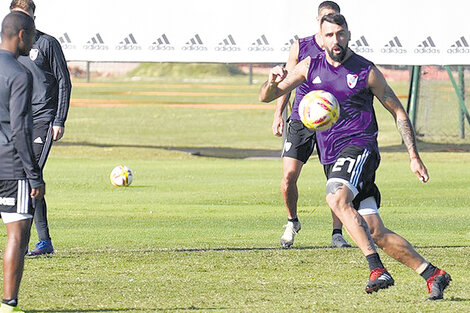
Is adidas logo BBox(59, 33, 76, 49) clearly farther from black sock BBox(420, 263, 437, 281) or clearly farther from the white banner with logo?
black sock BBox(420, 263, 437, 281)

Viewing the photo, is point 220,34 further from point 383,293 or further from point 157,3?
point 383,293

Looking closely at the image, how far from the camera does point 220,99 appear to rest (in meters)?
66.1

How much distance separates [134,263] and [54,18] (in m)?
21.6

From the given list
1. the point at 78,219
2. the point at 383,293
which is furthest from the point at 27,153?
the point at 78,219

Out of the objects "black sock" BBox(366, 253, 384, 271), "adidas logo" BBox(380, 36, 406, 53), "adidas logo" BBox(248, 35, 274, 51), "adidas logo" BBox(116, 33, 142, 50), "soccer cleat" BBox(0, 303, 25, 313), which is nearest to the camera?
"soccer cleat" BBox(0, 303, 25, 313)

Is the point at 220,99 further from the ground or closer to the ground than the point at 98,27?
closer to the ground

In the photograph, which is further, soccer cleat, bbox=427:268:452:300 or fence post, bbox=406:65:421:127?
fence post, bbox=406:65:421:127

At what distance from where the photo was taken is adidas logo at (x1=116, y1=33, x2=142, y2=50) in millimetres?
30750

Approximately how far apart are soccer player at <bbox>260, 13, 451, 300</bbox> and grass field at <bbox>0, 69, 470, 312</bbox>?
382mm

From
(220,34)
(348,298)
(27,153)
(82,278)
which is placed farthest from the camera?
(220,34)

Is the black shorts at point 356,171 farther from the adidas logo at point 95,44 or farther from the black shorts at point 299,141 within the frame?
the adidas logo at point 95,44

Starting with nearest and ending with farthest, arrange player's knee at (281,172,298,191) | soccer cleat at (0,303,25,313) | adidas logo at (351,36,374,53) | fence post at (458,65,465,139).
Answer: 1. soccer cleat at (0,303,25,313)
2. player's knee at (281,172,298,191)
3. adidas logo at (351,36,374,53)
4. fence post at (458,65,465,139)

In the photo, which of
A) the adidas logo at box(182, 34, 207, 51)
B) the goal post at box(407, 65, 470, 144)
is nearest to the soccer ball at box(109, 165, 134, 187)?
the adidas logo at box(182, 34, 207, 51)

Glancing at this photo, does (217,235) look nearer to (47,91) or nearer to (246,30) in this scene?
(47,91)
